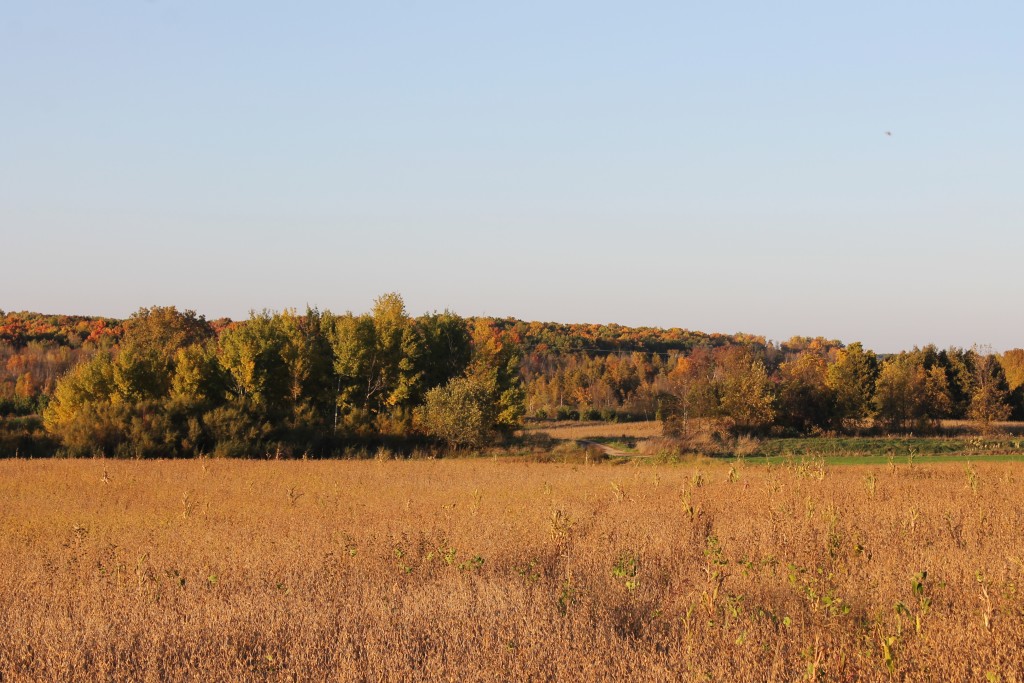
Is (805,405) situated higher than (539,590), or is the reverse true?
(805,405)

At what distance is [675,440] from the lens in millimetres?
53000

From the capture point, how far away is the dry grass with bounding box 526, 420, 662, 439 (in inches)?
2566

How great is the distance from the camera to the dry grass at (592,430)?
65.2 metres

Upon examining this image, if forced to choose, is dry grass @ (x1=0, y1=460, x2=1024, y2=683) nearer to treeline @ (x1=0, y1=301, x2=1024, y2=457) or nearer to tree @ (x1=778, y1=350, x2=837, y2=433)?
treeline @ (x1=0, y1=301, x2=1024, y2=457)

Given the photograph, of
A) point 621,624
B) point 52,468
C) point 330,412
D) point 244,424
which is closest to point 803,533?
point 621,624

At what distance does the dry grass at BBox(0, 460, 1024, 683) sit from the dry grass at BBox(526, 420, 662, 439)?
1834 inches

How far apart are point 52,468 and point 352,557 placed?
915 inches

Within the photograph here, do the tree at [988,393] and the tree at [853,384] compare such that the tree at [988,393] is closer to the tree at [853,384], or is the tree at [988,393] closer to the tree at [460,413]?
the tree at [853,384]

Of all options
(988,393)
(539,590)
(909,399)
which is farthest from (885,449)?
(539,590)

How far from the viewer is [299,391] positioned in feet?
160

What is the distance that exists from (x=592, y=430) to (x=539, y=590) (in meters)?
64.6

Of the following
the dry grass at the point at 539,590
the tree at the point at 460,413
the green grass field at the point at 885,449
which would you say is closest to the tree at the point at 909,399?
the green grass field at the point at 885,449

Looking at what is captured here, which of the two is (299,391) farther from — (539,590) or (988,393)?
(988,393)

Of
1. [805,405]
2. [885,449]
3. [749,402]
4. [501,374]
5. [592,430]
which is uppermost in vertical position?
[501,374]
